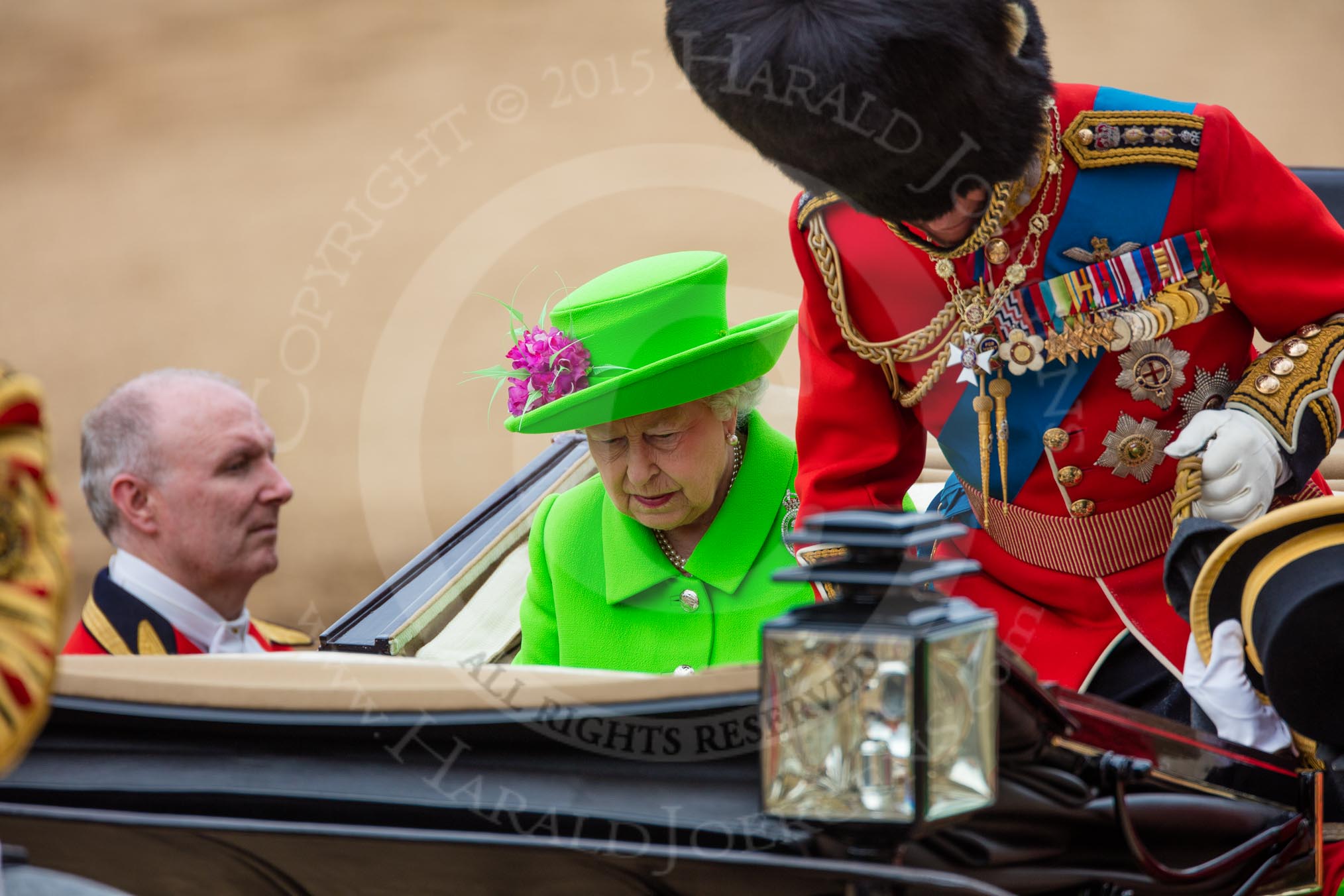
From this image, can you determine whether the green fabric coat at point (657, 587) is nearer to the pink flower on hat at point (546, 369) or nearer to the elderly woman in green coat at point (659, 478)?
the elderly woman in green coat at point (659, 478)

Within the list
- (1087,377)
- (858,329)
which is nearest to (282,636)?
(858,329)

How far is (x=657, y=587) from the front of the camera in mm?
2529

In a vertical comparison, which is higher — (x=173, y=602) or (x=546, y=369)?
(x=546, y=369)

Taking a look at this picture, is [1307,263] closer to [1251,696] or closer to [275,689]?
[1251,696]

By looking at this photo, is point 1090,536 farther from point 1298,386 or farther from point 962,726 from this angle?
point 962,726

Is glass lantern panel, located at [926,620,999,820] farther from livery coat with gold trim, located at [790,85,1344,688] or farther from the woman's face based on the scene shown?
the woman's face

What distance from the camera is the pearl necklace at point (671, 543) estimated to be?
8.38ft

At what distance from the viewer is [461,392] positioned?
25.9 feet

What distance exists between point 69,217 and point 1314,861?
375 inches

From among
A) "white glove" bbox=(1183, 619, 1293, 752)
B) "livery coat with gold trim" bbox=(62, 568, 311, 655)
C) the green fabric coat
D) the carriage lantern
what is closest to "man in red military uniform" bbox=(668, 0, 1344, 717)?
"white glove" bbox=(1183, 619, 1293, 752)

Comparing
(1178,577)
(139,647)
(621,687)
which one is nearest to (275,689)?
(621,687)

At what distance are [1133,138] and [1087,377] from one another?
0.32m

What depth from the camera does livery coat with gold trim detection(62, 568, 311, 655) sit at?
1.99 m

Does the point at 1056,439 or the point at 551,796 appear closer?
the point at 551,796
